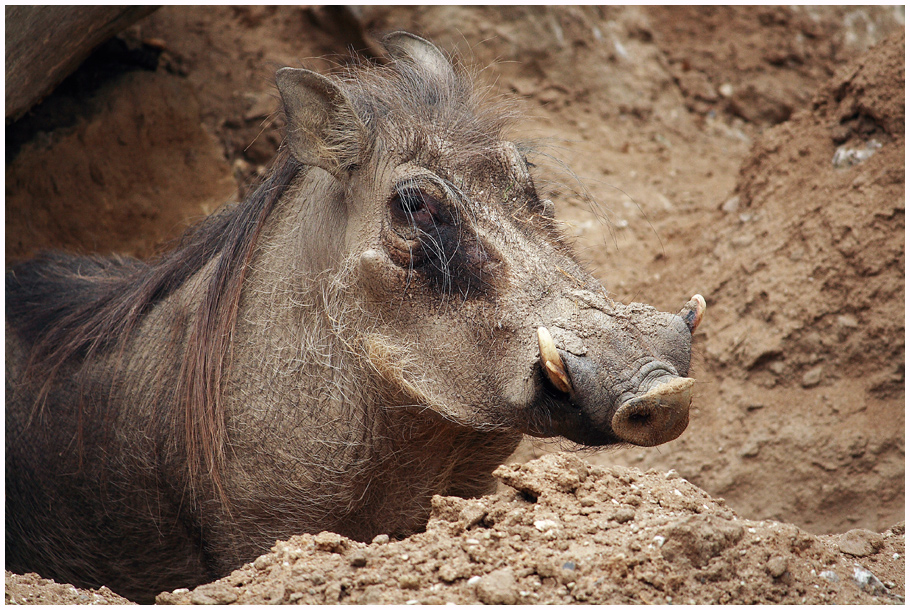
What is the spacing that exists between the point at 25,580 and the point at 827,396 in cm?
404

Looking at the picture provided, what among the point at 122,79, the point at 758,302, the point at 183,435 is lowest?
the point at 183,435

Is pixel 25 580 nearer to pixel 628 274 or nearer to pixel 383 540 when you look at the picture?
pixel 383 540

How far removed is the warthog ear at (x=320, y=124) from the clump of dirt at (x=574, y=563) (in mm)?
1380

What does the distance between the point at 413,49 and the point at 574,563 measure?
262cm

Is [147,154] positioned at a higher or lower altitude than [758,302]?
higher

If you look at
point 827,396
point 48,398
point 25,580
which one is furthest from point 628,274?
point 25,580

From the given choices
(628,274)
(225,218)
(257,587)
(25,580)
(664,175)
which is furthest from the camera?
(664,175)

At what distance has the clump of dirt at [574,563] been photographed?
2.27 m

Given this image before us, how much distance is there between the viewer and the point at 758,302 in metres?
4.90

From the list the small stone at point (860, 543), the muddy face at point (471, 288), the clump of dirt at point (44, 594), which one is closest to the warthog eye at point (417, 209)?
the muddy face at point (471, 288)

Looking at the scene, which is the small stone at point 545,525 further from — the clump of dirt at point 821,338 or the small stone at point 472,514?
the clump of dirt at point 821,338

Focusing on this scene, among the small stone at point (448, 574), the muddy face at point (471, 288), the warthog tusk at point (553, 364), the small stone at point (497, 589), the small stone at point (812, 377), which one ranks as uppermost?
the small stone at point (812, 377)

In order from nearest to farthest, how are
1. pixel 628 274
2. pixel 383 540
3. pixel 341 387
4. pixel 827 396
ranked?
1. pixel 383 540
2. pixel 341 387
3. pixel 827 396
4. pixel 628 274

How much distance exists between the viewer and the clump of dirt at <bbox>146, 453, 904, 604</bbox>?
2270 mm
